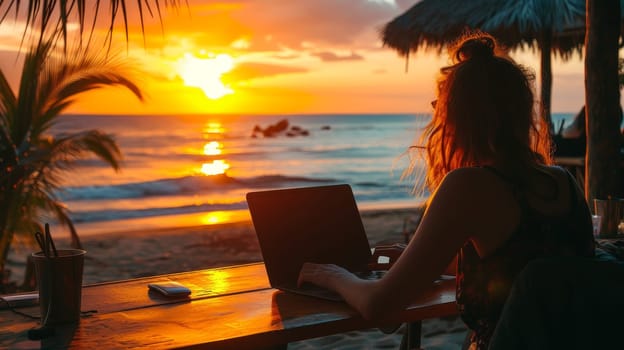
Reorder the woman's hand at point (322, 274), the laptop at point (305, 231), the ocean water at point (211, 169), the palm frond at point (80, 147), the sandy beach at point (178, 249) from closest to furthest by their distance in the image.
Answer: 1. the woman's hand at point (322, 274)
2. the laptop at point (305, 231)
3. the palm frond at point (80, 147)
4. the sandy beach at point (178, 249)
5. the ocean water at point (211, 169)

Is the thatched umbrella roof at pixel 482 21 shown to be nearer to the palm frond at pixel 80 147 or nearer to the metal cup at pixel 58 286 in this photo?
the palm frond at pixel 80 147

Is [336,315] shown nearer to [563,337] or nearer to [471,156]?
[471,156]

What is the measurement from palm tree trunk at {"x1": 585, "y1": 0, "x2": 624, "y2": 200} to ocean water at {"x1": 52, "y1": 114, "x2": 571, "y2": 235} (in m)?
1.24

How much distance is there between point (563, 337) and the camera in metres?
0.99

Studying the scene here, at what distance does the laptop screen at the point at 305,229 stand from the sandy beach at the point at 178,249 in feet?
8.46

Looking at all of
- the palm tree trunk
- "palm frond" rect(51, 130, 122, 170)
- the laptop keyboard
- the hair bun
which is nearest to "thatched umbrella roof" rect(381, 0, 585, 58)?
the palm tree trunk

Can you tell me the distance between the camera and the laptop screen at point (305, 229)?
1.93m

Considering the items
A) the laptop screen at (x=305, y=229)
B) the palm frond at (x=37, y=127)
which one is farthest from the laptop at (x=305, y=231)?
the palm frond at (x=37, y=127)

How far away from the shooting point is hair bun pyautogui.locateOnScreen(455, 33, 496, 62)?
1.66m

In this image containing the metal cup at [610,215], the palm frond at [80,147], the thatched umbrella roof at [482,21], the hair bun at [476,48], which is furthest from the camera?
the thatched umbrella roof at [482,21]

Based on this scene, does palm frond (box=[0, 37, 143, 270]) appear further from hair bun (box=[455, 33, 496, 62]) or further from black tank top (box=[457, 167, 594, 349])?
black tank top (box=[457, 167, 594, 349])

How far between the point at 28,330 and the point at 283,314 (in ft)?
1.82

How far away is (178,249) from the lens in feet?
28.9

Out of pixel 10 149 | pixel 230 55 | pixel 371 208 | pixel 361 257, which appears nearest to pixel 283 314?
pixel 361 257
